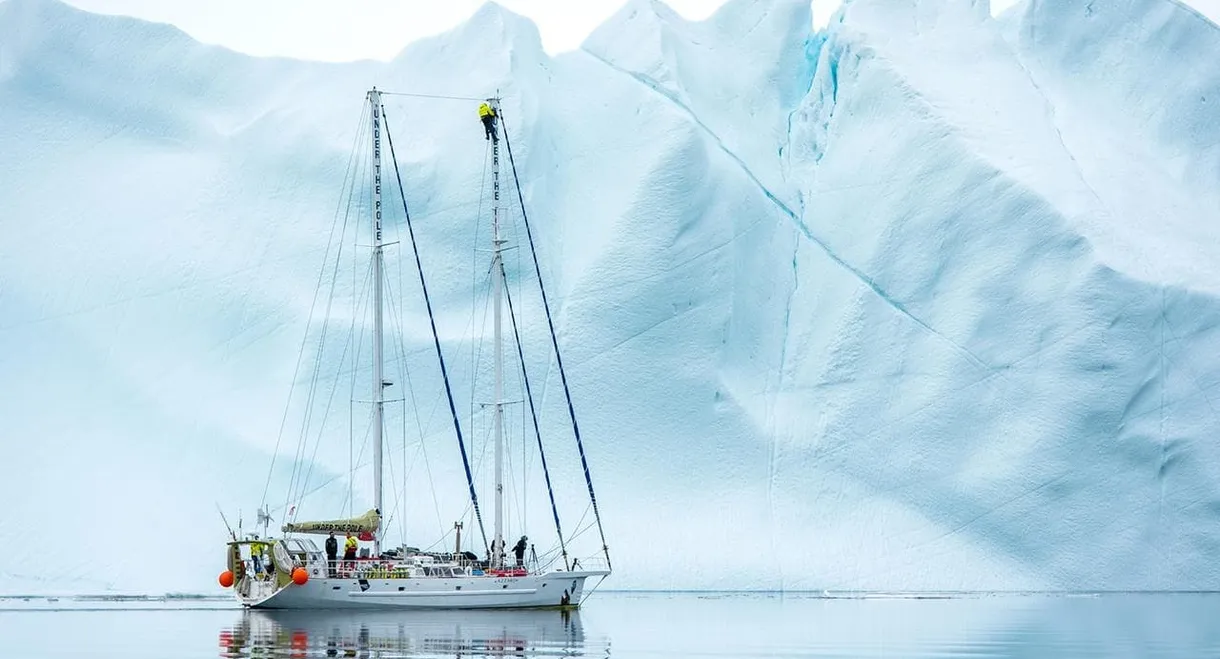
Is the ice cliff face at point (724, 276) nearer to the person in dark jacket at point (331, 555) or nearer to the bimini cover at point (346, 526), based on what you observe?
the bimini cover at point (346, 526)

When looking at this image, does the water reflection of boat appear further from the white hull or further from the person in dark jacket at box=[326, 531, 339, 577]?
the person in dark jacket at box=[326, 531, 339, 577]

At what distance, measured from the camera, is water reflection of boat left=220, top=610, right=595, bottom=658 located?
17688 millimetres

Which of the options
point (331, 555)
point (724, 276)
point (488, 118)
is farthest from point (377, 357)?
point (724, 276)

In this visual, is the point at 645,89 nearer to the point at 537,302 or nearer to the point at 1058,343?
the point at 537,302

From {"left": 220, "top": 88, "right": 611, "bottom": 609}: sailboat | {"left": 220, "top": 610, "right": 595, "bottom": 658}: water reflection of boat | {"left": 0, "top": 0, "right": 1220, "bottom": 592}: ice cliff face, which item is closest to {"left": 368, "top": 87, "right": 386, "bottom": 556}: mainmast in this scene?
{"left": 220, "top": 88, "right": 611, "bottom": 609}: sailboat

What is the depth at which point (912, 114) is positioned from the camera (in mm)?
34906

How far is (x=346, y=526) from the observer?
26078mm

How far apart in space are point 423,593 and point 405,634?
5127 millimetres

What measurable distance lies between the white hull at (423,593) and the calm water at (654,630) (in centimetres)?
33

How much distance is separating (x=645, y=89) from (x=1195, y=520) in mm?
13070

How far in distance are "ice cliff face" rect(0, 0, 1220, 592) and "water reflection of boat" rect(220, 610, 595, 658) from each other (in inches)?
225

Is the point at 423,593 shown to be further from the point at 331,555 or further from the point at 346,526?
the point at 346,526

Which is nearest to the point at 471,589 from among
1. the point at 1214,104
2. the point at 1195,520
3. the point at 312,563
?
the point at 312,563

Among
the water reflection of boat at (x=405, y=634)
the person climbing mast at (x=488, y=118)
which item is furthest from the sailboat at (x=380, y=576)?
the person climbing mast at (x=488, y=118)
